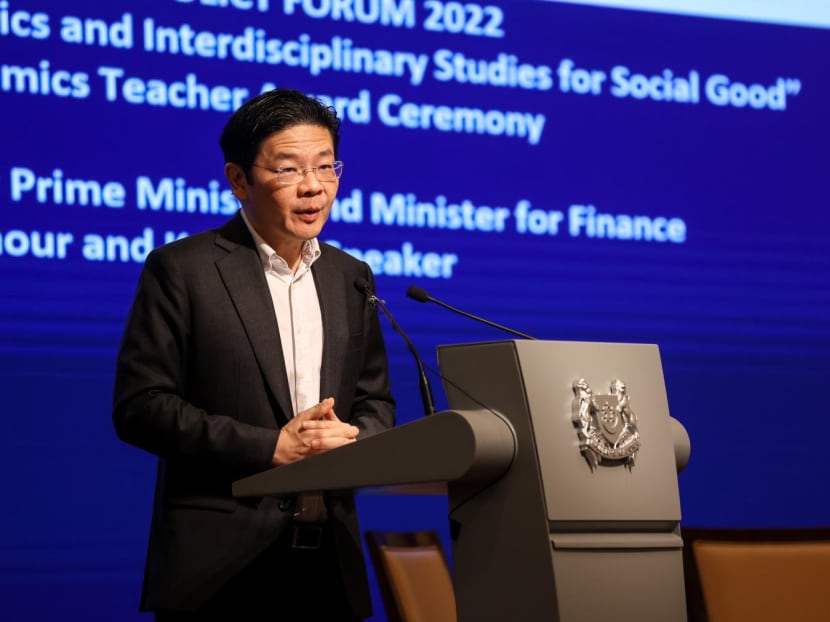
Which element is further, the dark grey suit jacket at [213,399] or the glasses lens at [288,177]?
the glasses lens at [288,177]

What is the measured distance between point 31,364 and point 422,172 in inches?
57.3

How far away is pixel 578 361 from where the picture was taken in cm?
167

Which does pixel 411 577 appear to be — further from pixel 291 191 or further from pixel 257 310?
pixel 291 191

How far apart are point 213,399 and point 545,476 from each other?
0.84 metres

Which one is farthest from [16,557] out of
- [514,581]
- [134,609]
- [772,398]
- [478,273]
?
[772,398]

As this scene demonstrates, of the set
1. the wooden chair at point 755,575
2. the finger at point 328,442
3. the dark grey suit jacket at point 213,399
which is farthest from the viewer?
the wooden chair at point 755,575

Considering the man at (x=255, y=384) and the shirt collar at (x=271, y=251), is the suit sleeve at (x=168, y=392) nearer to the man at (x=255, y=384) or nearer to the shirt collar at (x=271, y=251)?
the man at (x=255, y=384)

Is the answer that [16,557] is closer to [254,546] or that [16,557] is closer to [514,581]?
[254,546]

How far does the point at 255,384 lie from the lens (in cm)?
221

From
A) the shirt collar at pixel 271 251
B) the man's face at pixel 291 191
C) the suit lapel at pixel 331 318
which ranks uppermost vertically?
the man's face at pixel 291 191

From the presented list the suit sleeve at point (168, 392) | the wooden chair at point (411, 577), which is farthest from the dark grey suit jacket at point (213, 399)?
the wooden chair at point (411, 577)

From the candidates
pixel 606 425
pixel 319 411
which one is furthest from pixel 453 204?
pixel 606 425

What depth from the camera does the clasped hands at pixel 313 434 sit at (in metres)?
1.97

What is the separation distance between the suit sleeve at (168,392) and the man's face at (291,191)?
0.68 ft
